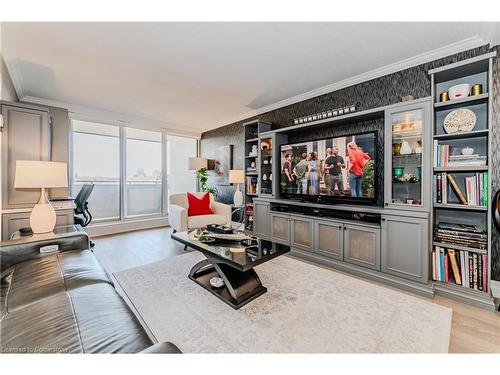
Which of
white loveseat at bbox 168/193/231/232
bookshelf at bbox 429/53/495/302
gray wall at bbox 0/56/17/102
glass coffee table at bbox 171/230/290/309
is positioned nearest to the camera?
glass coffee table at bbox 171/230/290/309

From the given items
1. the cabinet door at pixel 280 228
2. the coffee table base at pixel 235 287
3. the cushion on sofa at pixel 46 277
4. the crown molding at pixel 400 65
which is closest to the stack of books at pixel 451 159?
the crown molding at pixel 400 65

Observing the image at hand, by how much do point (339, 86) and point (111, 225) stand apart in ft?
15.6

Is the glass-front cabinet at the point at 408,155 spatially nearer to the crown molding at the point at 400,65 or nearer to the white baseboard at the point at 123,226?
the crown molding at the point at 400,65

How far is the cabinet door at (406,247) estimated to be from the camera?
2.10 metres

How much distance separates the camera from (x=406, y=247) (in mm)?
2199

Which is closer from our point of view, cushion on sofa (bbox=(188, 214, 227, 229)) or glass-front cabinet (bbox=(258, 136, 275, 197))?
cushion on sofa (bbox=(188, 214, 227, 229))

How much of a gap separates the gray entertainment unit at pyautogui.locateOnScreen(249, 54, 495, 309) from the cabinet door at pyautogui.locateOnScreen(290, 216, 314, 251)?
0.04ft

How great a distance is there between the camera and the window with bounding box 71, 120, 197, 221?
172 inches

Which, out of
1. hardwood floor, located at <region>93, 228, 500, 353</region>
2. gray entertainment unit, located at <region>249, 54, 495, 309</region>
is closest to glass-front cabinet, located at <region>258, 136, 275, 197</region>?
gray entertainment unit, located at <region>249, 54, 495, 309</region>

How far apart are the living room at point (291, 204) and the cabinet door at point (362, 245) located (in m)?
0.02

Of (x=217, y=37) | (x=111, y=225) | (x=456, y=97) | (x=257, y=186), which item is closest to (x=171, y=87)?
(x=217, y=37)

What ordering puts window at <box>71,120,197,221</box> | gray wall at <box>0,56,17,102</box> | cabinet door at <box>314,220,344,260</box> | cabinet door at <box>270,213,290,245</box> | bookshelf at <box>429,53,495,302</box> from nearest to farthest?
bookshelf at <box>429,53,495,302</box> → gray wall at <box>0,56,17,102</box> → cabinet door at <box>314,220,344,260</box> → cabinet door at <box>270,213,290,245</box> → window at <box>71,120,197,221</box>

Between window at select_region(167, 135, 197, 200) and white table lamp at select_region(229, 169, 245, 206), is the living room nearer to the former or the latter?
white table lamp at select_region(229, 169, 245, 206)

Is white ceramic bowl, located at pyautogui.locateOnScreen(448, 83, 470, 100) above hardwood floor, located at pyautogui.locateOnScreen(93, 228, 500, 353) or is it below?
above
